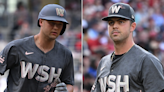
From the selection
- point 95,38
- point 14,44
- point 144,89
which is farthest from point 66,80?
point 95,38

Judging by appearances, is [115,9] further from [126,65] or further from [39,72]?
[39,72]

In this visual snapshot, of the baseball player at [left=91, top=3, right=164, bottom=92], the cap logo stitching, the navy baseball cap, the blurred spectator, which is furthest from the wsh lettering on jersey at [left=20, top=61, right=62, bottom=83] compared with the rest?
the blurred spectator

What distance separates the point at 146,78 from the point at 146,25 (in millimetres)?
7096

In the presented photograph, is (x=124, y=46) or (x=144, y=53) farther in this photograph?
(x=124, y=46)

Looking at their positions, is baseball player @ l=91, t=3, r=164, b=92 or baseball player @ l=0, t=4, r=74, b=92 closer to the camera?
baseball player @ l=91, t=3, r=164, b=92

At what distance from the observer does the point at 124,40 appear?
3186 millimetres

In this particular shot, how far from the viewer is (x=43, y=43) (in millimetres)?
3545

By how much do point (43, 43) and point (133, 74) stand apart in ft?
4.21

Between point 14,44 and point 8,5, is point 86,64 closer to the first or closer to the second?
point 14,44

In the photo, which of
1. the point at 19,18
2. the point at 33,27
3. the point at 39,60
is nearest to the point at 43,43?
the point at 39,60

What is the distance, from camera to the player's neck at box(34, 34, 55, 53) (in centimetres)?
354

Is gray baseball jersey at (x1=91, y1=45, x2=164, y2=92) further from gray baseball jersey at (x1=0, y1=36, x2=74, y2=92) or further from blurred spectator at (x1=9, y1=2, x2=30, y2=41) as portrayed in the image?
blurred spectator at (x1=9, y1=2, x2=30, y2=41)

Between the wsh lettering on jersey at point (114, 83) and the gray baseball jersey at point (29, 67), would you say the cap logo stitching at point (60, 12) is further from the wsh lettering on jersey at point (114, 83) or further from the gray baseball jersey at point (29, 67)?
the wsh lettering on jersey at point (114, 83)

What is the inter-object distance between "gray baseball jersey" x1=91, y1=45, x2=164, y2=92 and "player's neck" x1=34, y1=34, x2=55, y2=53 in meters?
0.79
